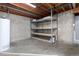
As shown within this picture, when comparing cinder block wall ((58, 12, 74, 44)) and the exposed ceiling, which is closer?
the exposed ceiling

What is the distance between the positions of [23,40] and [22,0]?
10.0ft

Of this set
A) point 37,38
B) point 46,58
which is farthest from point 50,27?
point 46,58

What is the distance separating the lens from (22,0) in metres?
1.17

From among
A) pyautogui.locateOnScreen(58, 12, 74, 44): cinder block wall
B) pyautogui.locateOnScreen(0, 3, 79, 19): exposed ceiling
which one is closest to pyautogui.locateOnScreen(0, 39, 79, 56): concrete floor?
pyautogui.locateOnScreen(58, 12, 74, 44): cinder block wall

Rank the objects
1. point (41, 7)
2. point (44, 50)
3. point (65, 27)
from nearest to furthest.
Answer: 1. point (41, 7)
2. point (44, 50)
3. point (65, 27)

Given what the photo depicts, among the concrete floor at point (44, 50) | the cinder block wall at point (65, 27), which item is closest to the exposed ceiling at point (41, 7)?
the cinder block wall at point (65, 27)

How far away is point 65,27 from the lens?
13.3 ft

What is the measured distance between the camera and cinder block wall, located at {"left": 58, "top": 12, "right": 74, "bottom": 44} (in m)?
3.91

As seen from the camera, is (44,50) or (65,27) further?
(65,27)

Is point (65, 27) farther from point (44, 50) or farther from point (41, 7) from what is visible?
point (41, 7)

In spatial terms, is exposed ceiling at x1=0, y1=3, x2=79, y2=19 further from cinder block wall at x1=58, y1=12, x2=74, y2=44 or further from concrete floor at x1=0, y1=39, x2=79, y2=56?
concrete floor at x1=0, y1=39, x2=79, y2=56

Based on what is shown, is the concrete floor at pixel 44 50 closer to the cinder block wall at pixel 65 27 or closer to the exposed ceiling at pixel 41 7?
the cinder block wall at pixel 65 27

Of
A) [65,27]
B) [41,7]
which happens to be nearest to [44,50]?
[41,7]

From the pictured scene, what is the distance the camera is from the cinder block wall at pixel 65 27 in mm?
3910
